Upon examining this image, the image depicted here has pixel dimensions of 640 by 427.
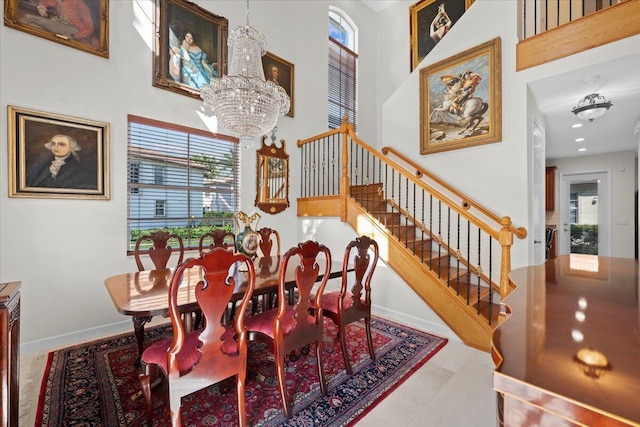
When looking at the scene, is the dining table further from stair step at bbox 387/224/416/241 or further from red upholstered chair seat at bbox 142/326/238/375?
stair step at bbox 387/224/416/241

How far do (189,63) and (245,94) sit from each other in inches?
70.2

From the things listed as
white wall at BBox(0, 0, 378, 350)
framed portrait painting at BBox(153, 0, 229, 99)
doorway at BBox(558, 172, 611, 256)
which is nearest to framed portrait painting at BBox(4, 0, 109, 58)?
white wall at BBox(0, 0, 378, 350)

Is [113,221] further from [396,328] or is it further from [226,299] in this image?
[396,328]

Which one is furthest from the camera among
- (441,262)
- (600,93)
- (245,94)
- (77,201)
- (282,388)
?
(441,262)

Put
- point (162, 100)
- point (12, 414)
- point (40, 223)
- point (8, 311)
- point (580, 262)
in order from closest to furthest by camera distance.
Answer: point (8, 311), point (12, 414), point (580, 262), point (40, 223), point (162, 100)

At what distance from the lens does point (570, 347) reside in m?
0.71

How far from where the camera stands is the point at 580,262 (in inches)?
85.8

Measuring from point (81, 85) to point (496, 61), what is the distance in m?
4.87

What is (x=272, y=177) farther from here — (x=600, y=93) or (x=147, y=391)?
(x=600, y=93)

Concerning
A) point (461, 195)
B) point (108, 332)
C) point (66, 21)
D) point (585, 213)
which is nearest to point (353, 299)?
point (461, 195)

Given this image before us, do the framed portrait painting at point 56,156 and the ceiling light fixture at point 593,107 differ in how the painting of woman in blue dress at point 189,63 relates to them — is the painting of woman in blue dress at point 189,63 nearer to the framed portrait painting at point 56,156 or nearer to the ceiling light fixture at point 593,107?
the framed portrait painting at point 56,156

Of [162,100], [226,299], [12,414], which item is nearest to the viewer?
[12,414]

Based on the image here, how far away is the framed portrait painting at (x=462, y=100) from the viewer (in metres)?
3.67

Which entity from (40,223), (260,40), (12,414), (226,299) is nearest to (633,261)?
(226,299)
